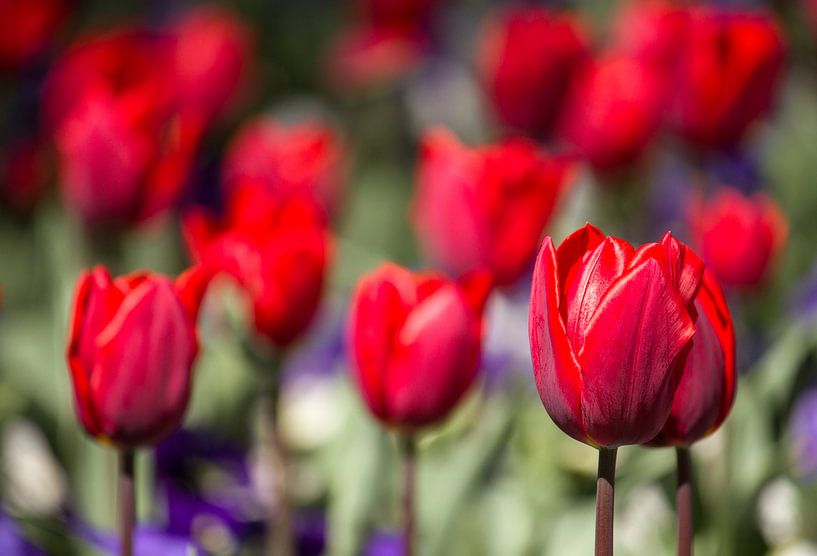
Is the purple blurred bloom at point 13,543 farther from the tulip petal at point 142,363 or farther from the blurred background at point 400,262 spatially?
the tulip petal at point 142,363

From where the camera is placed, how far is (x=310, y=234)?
59 cm

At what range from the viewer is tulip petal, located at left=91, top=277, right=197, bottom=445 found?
45cm

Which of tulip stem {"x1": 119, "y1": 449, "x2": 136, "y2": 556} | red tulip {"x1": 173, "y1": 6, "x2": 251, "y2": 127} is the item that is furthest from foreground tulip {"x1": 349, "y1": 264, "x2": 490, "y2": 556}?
red tulip {"x1": 173, "y1": 6, "x2": 251, "y2": 127}

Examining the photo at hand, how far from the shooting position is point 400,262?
1.24 meters

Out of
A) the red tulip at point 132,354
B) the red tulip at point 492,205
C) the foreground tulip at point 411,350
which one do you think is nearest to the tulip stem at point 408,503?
the foreground tulip at point 411,350

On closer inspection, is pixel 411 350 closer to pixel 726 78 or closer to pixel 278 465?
pixel 278 465

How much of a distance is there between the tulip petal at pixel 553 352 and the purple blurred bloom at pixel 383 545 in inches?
11.8

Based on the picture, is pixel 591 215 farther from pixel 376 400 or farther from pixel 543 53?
pixel 376 400

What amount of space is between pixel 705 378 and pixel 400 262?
846mm

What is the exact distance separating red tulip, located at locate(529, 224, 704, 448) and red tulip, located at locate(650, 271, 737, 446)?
0.08 feet

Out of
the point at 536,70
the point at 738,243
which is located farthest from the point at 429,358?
the point at 536,70

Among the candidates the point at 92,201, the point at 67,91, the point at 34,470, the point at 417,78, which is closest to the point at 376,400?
the point at 92,201

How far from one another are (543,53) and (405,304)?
470mm

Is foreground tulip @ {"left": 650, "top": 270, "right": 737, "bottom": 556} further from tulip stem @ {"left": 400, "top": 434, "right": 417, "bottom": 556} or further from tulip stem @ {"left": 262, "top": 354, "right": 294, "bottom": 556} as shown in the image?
tulip stem @ {"left": 262, "top": 354, "right": 294, "bottom": 556}
